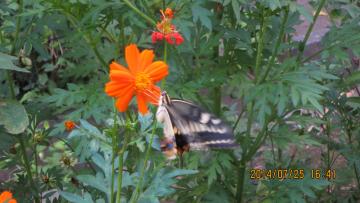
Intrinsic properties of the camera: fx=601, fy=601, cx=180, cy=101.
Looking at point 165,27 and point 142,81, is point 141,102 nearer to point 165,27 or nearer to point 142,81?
point 142,81

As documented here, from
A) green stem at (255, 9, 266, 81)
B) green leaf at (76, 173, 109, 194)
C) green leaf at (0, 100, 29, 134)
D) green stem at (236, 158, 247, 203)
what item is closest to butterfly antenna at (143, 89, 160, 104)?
green leaf at (76, 173, 109, 194)

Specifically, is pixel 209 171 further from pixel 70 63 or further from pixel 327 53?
pixel 70 63

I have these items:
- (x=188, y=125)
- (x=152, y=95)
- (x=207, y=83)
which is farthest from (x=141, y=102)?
(x=207, y=83)

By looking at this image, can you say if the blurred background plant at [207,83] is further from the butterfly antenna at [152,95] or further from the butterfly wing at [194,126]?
the butterfly antenna at [152,95]

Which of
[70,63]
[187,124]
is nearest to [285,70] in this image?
[187,124]

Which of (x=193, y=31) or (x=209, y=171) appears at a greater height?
(x=193, y=31)

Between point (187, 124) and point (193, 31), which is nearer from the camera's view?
point (187, 124)
